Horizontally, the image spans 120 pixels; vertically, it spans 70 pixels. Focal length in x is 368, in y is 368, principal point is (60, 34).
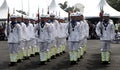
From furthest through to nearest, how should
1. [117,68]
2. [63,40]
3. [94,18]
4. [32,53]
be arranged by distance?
[94,18] < [63,40] < [32,53] < [117,68]

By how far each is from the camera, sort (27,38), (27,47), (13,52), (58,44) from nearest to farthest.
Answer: (13,52), (27,38), (27,47), (58,44)

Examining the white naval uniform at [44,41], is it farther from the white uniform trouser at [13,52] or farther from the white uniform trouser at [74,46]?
the white uniform trouser at [13,52]

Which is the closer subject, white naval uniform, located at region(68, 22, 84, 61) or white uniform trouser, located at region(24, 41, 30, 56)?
white naval uniform, located at region(68, 22, 84, 61)

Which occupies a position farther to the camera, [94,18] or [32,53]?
[94,18]

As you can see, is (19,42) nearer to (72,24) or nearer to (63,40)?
(72,24)

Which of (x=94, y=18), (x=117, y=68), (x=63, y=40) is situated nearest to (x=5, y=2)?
(x=94, y=18)

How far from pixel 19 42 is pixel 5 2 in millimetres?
23052

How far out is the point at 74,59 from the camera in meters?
15.8

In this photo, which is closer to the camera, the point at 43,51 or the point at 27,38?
the point at 43,51

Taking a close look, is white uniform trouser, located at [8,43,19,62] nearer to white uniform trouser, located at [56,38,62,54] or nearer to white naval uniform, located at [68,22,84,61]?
white naval uniform, located at [68,22,84,61]

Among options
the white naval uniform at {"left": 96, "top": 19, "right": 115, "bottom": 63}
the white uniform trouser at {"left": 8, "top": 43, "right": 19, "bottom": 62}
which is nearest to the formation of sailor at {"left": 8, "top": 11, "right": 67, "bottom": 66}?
the white uniform trouser at {"left": 8, "top": 43, "right": 19, "bottom": 62}

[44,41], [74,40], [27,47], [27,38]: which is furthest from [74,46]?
[27,47]

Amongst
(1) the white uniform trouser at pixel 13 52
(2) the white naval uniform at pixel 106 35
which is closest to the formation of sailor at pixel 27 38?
(1) the white uniform trouser at pixel 13 52

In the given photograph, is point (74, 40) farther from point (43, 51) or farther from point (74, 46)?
point (43, 51)
